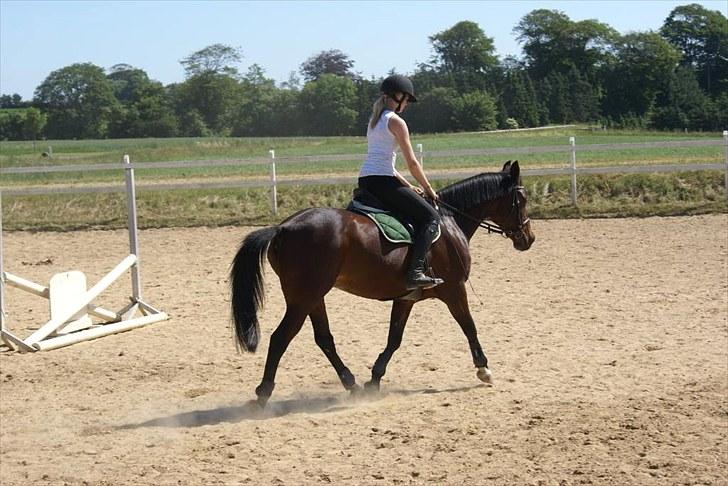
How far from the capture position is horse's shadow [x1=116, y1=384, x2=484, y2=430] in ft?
23.1

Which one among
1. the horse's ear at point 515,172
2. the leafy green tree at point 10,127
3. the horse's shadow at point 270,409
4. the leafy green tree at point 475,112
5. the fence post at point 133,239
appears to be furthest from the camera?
the leafy green tree at point 10,127

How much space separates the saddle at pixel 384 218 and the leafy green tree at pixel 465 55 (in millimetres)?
12290

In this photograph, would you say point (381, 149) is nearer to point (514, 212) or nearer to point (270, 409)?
point (514, 212)

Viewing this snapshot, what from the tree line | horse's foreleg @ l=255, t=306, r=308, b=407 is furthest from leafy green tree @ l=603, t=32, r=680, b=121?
horse's foreleg @ l=255, t=306, r=308, b=407

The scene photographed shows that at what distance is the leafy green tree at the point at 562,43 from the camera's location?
19.8 m

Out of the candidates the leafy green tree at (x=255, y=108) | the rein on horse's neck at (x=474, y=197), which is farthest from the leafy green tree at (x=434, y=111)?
the leafy green tree at (x=255, y=108)

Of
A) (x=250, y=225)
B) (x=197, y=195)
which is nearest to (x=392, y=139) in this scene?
(x=250, y=225)

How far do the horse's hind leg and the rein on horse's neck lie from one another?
4.95 feet

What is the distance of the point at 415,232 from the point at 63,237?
14140mm

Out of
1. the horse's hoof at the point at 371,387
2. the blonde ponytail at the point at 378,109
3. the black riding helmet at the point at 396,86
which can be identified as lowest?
the horse's hoof at the point at 371,387

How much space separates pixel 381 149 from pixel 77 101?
7612 centimetres

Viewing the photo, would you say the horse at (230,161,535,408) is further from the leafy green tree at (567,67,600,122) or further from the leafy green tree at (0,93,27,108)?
the leafy green tree at (0,93,27,108)

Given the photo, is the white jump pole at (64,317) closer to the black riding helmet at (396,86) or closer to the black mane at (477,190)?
the black mane at (477,190)

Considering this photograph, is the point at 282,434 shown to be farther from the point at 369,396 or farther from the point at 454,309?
the point at 454,309
